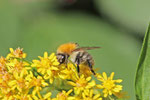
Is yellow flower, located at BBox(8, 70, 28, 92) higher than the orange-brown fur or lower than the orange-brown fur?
lower

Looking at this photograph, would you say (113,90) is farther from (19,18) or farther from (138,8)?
(19,18)

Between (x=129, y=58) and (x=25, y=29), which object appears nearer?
(x=129, y=58)

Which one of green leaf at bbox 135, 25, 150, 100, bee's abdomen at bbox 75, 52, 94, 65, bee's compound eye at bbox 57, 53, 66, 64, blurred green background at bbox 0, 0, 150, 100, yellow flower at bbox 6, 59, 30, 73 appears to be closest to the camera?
green leaf at bbox 135, 25, 150, 100

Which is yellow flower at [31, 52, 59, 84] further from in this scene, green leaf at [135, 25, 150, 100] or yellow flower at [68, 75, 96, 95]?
green leaf at [135, 25, 150, 100]

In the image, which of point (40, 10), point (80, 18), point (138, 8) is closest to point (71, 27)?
point (80, 18)

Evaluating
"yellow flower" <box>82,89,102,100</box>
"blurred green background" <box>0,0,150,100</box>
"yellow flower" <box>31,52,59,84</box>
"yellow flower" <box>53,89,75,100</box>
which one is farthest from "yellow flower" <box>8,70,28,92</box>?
"blurred green background" <box>0,0,150,100</box>

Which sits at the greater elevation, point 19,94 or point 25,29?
point 25,29
